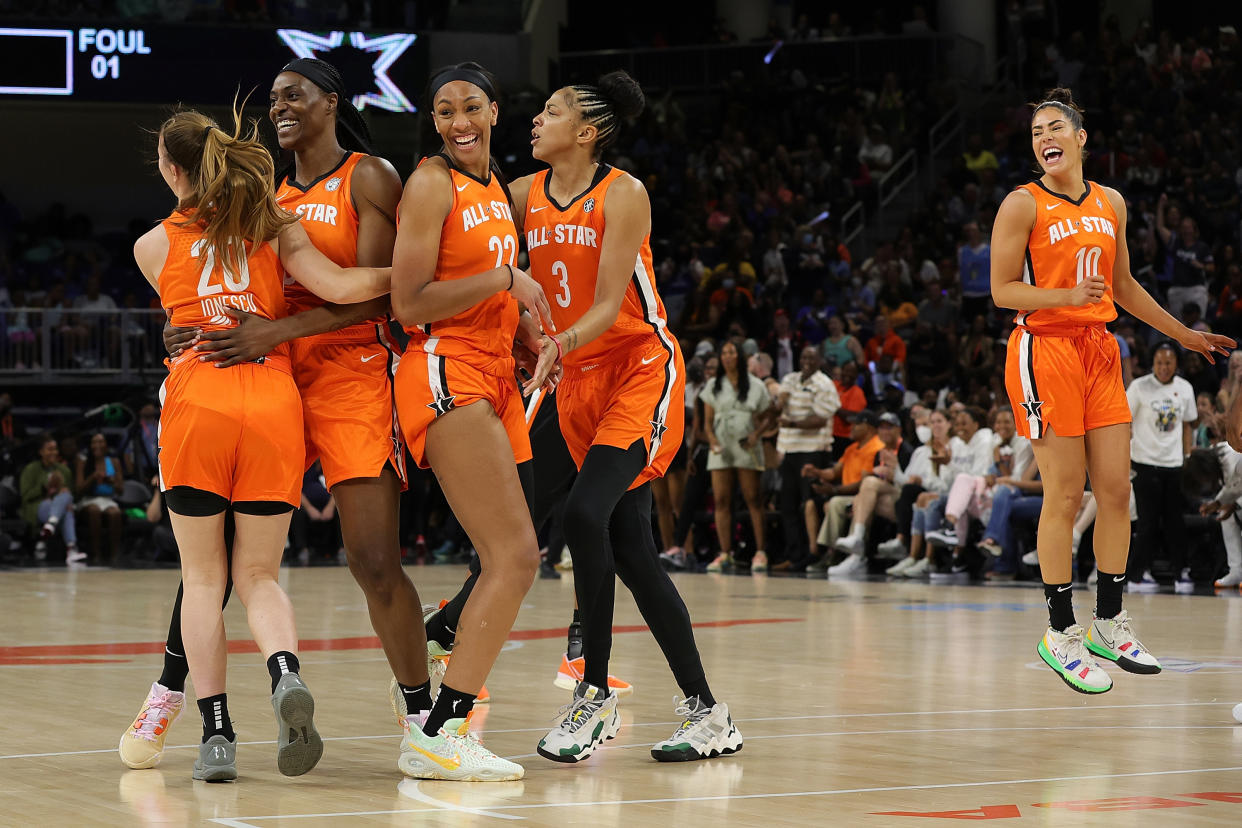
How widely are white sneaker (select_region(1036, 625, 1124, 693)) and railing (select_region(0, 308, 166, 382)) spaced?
44.3 feet

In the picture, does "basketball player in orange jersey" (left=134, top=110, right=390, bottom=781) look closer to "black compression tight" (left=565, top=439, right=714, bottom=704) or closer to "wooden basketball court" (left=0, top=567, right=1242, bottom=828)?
"wooden basketball court" (left=0, top=567, right=1242, bottom=828)

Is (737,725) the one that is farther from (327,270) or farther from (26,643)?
(26,643)

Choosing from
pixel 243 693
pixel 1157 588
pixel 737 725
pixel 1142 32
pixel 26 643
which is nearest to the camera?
pixel 737 725

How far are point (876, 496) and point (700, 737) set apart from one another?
29.3 feet

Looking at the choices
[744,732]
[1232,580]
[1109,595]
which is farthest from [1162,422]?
[744,732]

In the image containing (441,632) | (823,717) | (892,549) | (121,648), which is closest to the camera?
(823,717)

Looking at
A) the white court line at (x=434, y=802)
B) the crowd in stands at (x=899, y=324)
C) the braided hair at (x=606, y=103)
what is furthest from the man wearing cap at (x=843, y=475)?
the white court line at (x=434, y=802)

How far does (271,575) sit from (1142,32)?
17978mm

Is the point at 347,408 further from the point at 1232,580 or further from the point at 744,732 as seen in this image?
the point at 1232,580

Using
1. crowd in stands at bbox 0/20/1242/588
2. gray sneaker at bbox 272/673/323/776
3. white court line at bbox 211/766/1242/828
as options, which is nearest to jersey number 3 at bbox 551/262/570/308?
gray sneaker at bbox 272/673/323/776

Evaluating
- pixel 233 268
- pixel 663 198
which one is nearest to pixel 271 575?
pixel 233 268

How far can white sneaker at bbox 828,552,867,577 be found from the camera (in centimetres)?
1327

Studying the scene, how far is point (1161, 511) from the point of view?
1165 centimetres

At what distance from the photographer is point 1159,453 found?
11430 mm
